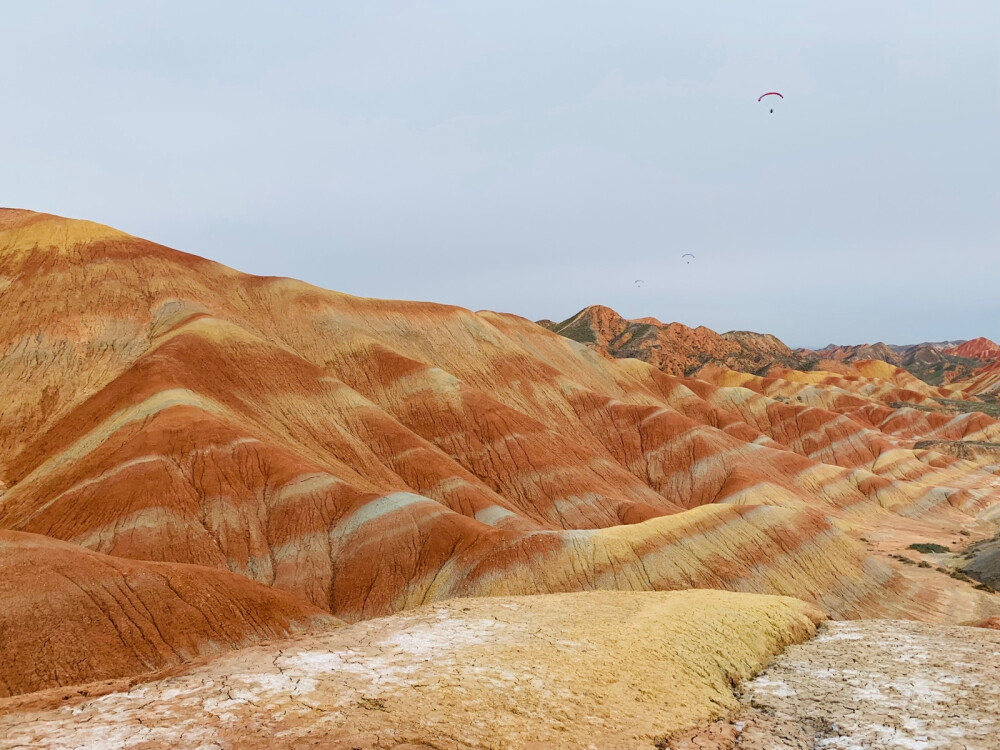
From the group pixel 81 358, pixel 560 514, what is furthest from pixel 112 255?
pixel 560 514

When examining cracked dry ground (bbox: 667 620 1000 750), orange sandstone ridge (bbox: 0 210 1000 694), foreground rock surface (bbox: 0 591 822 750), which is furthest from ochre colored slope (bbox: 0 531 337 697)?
cracked dry ground (bbox: 667 620 1000 750)

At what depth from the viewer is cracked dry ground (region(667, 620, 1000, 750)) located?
13703 millimetres

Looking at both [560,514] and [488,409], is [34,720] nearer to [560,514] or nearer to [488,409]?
[560,514]

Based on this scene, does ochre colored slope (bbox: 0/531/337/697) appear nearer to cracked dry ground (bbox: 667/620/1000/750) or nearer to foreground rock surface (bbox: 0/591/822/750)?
foreground rock surface (bbox: 0/591/822/750)

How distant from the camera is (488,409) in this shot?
75.2 metres

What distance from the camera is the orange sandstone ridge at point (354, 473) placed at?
125 ft

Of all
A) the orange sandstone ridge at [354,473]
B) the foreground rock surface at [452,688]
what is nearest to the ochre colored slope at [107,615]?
the orange sandstone ridge at [354,473]

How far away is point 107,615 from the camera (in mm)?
26250

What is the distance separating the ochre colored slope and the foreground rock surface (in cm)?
1397

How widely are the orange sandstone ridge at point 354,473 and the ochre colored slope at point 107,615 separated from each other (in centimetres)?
12

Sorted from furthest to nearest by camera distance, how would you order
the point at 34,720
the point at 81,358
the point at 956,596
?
1. the point at 81,358
2. the point at 956,596
3. the point at 34,720

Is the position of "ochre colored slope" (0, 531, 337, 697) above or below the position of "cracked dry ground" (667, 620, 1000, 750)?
below

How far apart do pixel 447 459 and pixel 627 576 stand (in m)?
27.6

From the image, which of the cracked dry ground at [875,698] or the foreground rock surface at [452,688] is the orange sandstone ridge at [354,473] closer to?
the foreground rock surface at [452,688]
